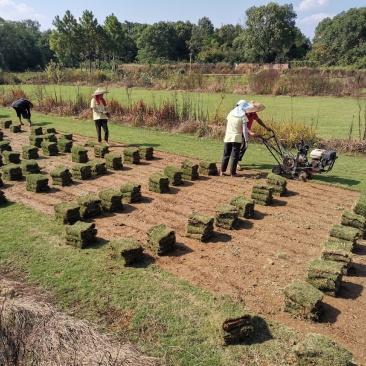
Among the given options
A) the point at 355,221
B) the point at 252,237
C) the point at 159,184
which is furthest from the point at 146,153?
the point at 355,221

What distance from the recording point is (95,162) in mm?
10102

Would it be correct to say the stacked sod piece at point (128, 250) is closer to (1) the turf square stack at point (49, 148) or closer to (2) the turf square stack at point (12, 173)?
(2) the turf square stack at point (12, 173)

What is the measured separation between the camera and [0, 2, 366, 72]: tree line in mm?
56531

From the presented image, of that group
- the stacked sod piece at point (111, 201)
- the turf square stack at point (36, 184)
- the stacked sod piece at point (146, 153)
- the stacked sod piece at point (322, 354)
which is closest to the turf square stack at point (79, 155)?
the stacked sod piece at point (146, 153)

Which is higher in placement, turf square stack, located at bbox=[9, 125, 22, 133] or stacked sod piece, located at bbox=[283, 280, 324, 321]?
turf square stack, located at bbox=[9, 125, 22, 133]

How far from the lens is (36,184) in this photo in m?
8.70

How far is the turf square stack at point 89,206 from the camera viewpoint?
23.9 feet

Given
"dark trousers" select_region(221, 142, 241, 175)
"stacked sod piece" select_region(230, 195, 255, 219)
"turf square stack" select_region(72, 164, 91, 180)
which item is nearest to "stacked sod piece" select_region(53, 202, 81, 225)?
"turf square stack" select_region(72, 164, 91, 180)

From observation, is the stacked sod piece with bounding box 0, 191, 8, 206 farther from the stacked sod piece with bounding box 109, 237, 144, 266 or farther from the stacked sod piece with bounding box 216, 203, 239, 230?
the stacked sod piece with bounding box 216, 203, 239, 230

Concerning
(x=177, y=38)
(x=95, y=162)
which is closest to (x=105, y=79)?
(x=95, y=162)

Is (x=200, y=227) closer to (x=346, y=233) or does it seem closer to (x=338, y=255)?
(x=338, y=255)

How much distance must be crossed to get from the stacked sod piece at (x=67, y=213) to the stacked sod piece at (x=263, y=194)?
4006 mm

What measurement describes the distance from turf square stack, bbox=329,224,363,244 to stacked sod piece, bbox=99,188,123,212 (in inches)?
172

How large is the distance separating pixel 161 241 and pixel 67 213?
88.8 inches
